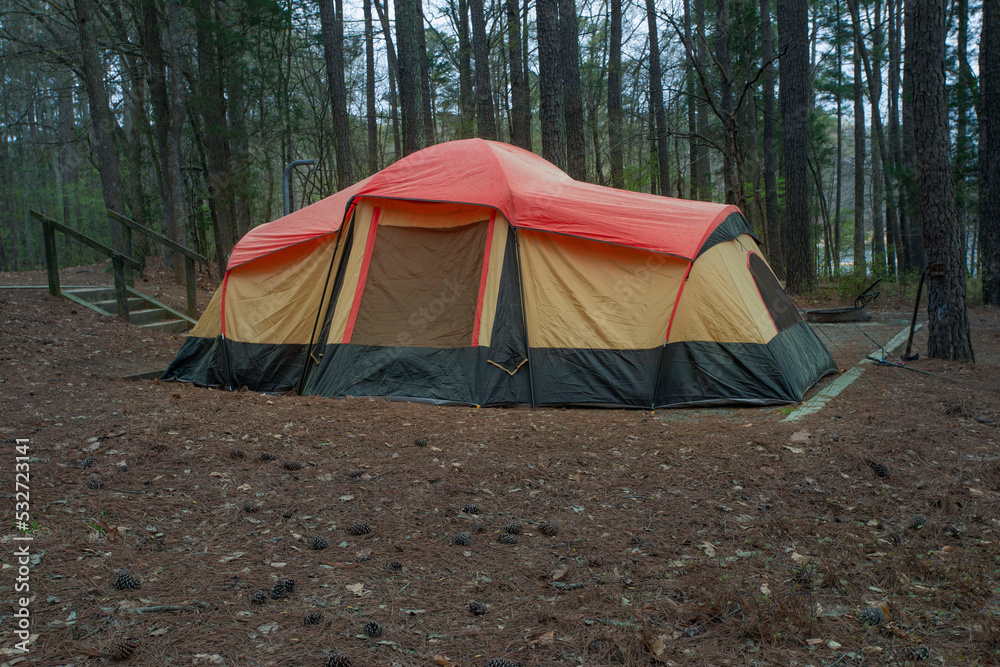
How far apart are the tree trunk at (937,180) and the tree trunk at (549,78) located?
4.14 m

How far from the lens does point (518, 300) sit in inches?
234

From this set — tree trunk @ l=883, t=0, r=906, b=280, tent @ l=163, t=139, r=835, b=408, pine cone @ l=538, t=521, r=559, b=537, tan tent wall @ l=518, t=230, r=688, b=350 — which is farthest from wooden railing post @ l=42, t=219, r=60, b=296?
tree trunk @ l=883, t=0, r=906, b=280

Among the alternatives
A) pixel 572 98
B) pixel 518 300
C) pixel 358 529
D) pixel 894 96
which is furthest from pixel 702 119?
pixel 358 529

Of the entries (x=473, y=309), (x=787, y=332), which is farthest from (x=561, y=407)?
(x=787, y=332)

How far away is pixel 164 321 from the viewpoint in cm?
984

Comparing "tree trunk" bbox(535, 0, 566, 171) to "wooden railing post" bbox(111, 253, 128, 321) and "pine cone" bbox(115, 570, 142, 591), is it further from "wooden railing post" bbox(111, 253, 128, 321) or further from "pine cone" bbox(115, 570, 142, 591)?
"pine cone" bbox(115, 570, 142, 591)

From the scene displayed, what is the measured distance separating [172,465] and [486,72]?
12.4 meters

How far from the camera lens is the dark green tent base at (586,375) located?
18.2 ft

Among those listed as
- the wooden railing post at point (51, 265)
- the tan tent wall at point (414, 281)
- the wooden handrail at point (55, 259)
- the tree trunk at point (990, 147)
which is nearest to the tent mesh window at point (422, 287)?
the tan tent wall at point (414, 281)

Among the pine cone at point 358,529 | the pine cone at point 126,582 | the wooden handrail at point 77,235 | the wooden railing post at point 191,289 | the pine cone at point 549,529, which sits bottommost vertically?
the pine cone at point 549,529

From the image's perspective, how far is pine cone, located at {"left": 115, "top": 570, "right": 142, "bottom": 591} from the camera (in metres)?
2.46

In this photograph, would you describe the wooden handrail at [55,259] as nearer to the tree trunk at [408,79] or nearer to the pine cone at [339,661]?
the tree trunk at [408,79]

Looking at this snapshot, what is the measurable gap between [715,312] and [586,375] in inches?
48.9

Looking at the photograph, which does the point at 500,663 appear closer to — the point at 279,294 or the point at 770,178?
the point at 279,294
